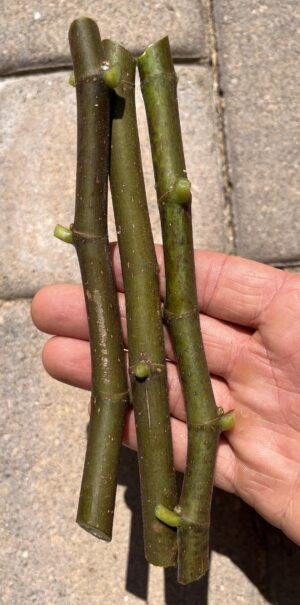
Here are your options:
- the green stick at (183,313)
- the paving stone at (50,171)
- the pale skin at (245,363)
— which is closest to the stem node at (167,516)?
the green stick at (183,313)

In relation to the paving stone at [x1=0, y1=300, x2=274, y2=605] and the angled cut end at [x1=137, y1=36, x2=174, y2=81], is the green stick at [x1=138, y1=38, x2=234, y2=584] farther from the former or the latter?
the paving stone at [x1=0, y1=300, x2=274, y2=605]

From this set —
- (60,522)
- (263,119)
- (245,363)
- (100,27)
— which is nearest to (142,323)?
(245,363)

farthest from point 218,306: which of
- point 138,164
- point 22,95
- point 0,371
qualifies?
point 22,95

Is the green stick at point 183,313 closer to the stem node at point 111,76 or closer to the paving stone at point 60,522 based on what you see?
the stem node at point 111,76

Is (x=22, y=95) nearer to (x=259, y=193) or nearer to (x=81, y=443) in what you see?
(x=259, y=193)

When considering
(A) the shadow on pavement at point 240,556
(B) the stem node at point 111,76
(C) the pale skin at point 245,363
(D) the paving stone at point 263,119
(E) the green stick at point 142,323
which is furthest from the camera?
(D) the paving stone at point 263,119

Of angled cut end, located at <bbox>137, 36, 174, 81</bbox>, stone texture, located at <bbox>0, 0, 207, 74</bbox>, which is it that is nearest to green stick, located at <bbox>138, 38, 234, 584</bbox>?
angled cut end, located at <bbox>137, 36, 174, 81</bbox>

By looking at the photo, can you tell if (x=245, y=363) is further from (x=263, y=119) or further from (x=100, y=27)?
(x=100, y=27)
